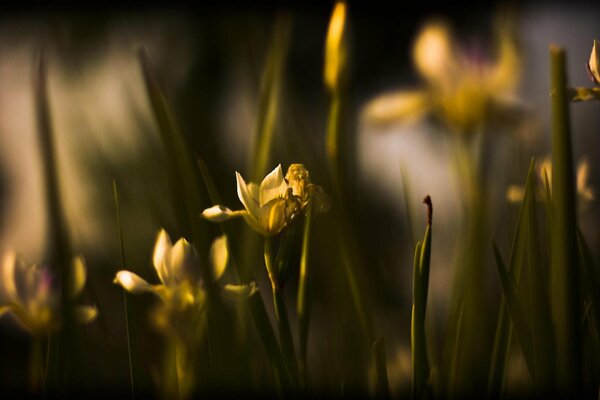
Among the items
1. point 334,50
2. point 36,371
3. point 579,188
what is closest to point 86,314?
point 36,371

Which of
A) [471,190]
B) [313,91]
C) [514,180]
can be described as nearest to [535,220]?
[471,190]

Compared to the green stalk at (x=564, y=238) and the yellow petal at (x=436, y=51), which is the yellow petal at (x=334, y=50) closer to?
the yellow petal at (x=436, y=51)

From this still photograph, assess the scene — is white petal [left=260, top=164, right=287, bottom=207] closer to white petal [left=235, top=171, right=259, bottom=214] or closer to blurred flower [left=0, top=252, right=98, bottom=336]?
white petal [left=235, top=171, right=259, bottom=214]

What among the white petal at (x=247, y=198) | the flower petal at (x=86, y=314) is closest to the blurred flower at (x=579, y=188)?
the white petal at (x=247, y=198)

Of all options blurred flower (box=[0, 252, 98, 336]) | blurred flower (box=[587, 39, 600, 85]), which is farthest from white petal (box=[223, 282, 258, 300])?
blurred flower (box=[587, 39, 600, 85])

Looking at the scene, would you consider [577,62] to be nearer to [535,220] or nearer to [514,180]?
[514,180]
